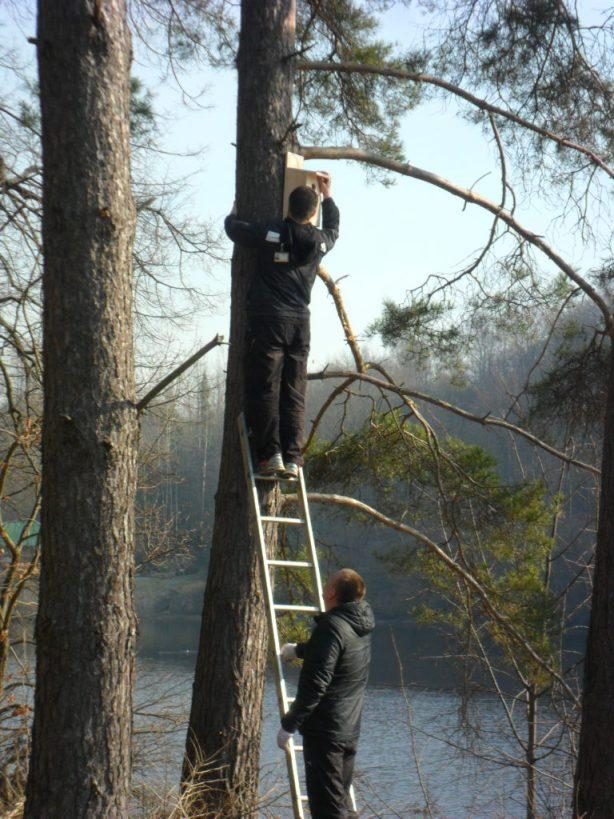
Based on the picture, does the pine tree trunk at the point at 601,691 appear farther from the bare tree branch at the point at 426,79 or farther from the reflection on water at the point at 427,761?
the reflection on water at the point at 427,761

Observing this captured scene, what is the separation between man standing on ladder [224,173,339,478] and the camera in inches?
186

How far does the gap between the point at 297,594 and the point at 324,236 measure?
4544mm

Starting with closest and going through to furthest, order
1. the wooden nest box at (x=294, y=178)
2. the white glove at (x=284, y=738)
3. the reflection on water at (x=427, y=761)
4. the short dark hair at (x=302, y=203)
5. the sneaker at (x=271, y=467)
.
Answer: the white glove at (x=284, y=738), the sneaker at (x=271, y=467), the short dark hair at (x=302, y=203), the wooden nest box at (x=294, y=178), the reflection on water at (x=427, y=761)

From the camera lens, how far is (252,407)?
15.6 feet

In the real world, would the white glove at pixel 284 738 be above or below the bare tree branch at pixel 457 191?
below

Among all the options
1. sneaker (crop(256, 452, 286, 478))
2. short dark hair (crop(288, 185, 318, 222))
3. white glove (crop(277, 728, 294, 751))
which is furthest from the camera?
short dark hair (crop(288, 185, 318, 222))

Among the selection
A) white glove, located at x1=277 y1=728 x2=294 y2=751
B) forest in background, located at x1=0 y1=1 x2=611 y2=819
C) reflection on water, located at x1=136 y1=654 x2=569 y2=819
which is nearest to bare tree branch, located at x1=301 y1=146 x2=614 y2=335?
forest in background, located at x1=0 y1=1 x2=611 y2=819

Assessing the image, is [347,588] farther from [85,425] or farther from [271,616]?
[85,425]

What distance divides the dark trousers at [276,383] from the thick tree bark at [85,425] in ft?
3.26

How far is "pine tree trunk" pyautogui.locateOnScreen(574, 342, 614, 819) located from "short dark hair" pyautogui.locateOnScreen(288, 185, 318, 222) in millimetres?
1890

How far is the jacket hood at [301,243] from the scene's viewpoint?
187 inches

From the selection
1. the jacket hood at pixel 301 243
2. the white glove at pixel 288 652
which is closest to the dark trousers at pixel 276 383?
the jacket hood at pixel 301 243

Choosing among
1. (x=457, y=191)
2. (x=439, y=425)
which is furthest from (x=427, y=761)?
(x=457, y=191)

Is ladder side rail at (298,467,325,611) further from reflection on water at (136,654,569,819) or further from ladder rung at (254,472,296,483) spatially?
reflection on water at (136,654,569,819)
